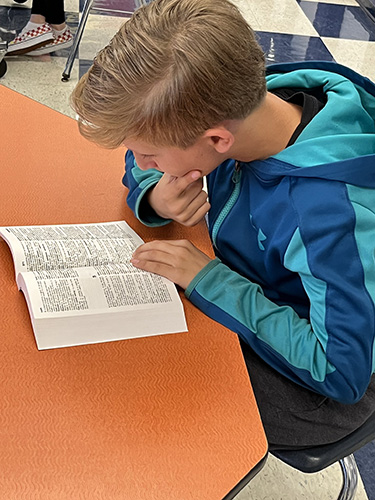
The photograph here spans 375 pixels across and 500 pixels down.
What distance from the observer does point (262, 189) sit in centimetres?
109

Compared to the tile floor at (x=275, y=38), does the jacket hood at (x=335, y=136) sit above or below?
above

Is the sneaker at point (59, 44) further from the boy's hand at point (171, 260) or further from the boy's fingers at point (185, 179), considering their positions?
the boy's hand at point (171, 260)

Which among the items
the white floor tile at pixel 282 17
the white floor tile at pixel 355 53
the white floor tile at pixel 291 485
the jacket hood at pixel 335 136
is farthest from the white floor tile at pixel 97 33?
the white floor tile at pixel 291 485

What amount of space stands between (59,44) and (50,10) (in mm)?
155

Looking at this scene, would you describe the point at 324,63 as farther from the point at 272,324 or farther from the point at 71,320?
the point at 71,320

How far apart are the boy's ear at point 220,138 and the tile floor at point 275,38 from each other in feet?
2.87

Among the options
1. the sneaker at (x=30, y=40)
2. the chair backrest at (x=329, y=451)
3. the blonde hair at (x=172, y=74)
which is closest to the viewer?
the blonde hair at (x=172, y=74)

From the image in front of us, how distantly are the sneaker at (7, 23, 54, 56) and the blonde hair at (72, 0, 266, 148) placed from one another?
2.18 m

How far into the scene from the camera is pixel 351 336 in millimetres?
911

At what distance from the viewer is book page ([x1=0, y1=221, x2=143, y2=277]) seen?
97 centimetres

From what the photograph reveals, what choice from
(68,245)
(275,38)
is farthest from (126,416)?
(275,38)

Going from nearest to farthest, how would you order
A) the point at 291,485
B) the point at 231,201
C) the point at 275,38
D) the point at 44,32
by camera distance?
1. the point at 231,201
2. the point at 291,485
3. the point at 44,32
4. the point at 275,38

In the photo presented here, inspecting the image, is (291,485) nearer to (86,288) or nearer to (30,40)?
(86,288)

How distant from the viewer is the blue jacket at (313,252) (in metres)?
0.92
